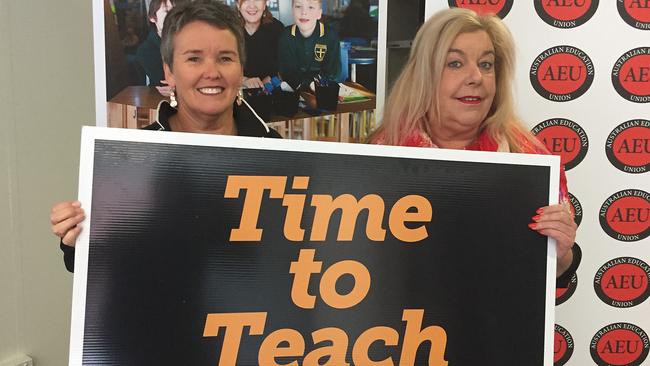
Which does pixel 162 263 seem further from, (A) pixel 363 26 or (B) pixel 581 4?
(B) pixel 581 4

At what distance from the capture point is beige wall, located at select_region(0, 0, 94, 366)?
163 cm

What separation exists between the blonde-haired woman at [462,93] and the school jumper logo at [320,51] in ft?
1.39

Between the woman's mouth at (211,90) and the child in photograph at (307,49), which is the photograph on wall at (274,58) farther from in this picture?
the woman's mouth at (211,90)

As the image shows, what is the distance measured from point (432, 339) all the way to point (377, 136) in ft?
1.93

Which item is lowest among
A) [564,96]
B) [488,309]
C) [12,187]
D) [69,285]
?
[69,285]

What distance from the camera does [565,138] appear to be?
1.62 meters

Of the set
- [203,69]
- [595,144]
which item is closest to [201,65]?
[203,69]

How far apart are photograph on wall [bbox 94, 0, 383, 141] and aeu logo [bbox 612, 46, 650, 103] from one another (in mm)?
774

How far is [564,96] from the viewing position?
5.30 feet

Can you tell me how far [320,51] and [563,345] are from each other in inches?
50.8

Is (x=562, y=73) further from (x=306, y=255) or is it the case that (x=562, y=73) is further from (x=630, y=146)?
(x=306, y=255)

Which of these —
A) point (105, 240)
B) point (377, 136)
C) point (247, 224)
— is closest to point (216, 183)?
point (247, 224)

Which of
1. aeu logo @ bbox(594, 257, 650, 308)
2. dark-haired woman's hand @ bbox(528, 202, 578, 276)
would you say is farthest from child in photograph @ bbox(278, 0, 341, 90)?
aeu logo @ bbox(594, 257, 650, 308)

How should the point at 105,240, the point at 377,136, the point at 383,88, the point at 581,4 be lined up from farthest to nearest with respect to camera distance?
1. the point at 383,88
2. the point at 581,4
3. the point at 377,136
4. the point at 105,240
